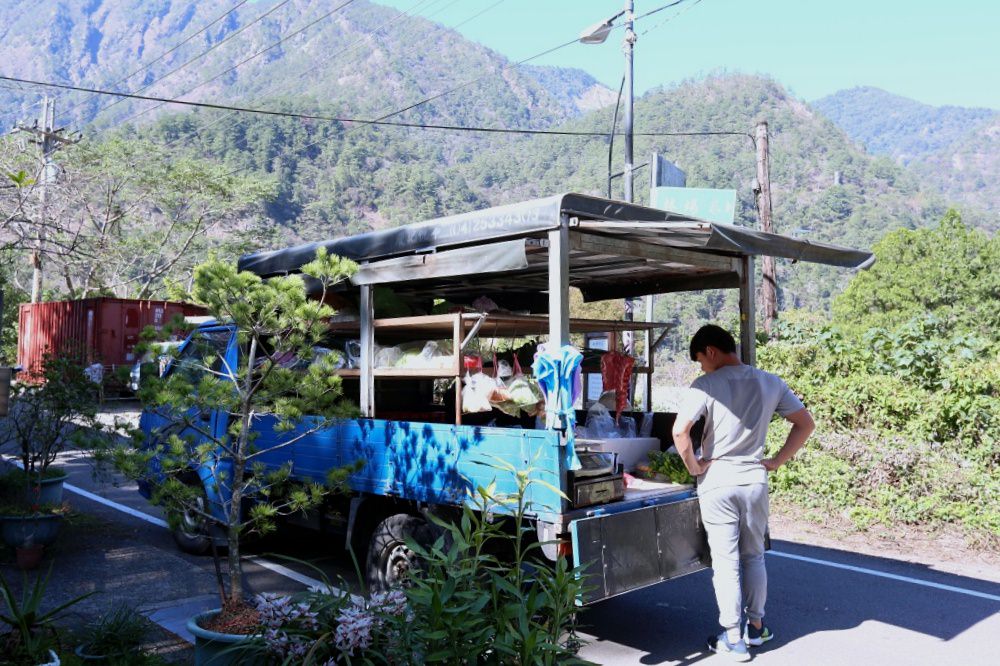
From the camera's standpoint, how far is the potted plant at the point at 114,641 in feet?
13.6

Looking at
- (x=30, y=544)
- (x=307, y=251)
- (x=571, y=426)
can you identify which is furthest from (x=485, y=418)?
(x=30, y=544)

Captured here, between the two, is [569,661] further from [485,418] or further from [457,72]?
[457,72]

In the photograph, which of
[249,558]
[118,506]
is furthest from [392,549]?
[118,506]

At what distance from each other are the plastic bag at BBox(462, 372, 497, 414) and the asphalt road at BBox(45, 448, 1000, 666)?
1602 millimetres

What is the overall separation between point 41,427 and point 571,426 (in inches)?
204

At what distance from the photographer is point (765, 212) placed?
48.9 feet

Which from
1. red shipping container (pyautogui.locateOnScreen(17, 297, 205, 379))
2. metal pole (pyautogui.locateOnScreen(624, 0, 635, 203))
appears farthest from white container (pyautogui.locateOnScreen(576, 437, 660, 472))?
red shipping container (pyautogui.locateOnScreen(17, 297, 205, 379))

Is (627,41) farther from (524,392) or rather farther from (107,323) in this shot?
(107,323)

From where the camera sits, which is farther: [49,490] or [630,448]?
[49,490]

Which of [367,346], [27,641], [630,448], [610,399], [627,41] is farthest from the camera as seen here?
[627,41]

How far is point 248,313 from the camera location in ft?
14.7

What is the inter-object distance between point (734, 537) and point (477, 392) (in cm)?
177

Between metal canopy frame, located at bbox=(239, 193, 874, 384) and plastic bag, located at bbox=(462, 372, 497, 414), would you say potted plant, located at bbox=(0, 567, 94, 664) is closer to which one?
metal canopy frame, located at bbox=(239, 193, 874, 384)

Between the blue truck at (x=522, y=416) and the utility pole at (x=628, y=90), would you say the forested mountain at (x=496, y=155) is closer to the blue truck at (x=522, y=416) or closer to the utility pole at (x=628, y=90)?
the utility pole at (x=628, y=90)
